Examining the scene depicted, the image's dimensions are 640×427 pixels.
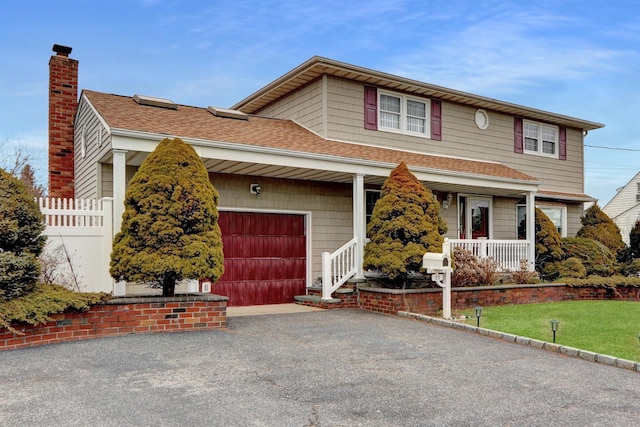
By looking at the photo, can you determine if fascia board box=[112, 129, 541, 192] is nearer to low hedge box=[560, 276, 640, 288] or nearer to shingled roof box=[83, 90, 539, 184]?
shingled roof box=[83, 90, 539, 184]

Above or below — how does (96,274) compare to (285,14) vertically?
below

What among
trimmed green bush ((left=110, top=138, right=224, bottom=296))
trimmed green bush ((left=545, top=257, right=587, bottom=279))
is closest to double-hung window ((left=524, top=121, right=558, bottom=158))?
trimmed green bush ((left=545, top=257, right=587, bottom=279))

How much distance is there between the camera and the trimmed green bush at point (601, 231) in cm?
1683

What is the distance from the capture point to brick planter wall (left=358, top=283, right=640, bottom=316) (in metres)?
10.7

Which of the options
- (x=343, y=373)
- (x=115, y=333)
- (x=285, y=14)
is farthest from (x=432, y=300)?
(x=285, y=14)

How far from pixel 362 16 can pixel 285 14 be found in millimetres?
2229

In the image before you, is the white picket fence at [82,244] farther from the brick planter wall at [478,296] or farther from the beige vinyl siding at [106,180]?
the brick planter wall at [478,296]

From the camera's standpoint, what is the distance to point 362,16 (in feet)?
49.4

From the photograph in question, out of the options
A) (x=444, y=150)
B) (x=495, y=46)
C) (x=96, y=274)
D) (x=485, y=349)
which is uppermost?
(x=495, y=46)

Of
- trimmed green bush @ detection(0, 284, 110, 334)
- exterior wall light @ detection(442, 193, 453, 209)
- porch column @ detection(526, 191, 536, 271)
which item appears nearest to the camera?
trimmed green bush @ detection(0, 284, 110, 334)

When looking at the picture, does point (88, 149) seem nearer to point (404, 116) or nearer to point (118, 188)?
point (118, 188)

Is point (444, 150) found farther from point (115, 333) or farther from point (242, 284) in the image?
point (115, 333)

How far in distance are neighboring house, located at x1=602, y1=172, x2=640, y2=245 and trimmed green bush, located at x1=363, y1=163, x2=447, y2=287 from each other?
73.6 ft

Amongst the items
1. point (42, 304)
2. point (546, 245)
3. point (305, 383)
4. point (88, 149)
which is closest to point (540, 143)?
point (546, 245)
